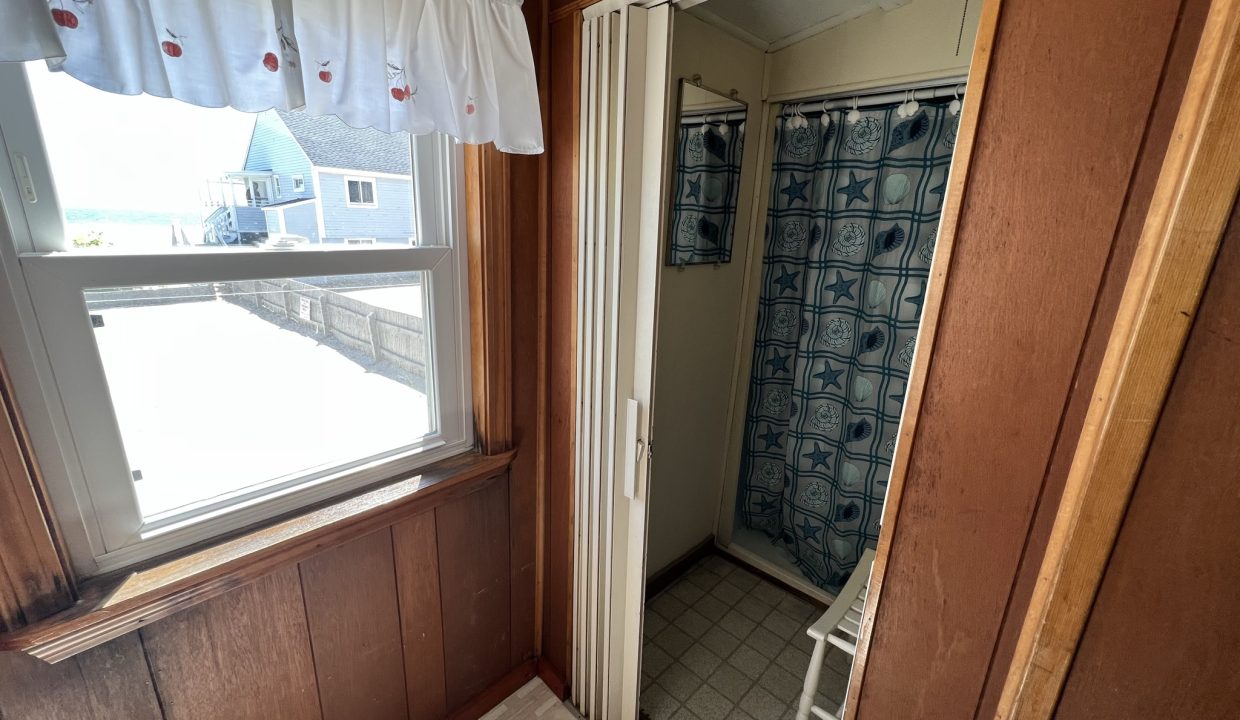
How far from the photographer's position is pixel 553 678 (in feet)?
5.42

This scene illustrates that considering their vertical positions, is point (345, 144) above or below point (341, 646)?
above

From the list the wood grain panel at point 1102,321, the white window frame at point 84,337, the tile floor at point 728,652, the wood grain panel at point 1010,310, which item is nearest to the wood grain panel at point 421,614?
the white window frame at point 84,337

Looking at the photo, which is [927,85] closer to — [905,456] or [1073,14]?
[1073,14]

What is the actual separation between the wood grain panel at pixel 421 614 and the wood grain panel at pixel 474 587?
0.9 inches

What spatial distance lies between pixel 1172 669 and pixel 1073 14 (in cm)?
76

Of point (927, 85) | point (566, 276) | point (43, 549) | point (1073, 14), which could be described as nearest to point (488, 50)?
point (566, 276)

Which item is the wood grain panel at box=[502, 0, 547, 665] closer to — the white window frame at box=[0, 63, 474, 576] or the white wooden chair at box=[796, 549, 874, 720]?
the white window frame at box=[0, 63, 474, 576]

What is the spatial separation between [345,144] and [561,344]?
686 millimetres

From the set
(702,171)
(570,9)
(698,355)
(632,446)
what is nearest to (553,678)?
(632,446)

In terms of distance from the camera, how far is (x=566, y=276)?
1343 mm

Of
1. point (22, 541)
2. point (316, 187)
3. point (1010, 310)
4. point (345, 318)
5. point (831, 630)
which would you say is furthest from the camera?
point (831, 630)

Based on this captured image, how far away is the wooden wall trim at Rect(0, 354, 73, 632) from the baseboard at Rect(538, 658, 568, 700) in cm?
125

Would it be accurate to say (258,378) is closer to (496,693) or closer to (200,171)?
(200,171)

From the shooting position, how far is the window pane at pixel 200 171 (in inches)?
31.4
